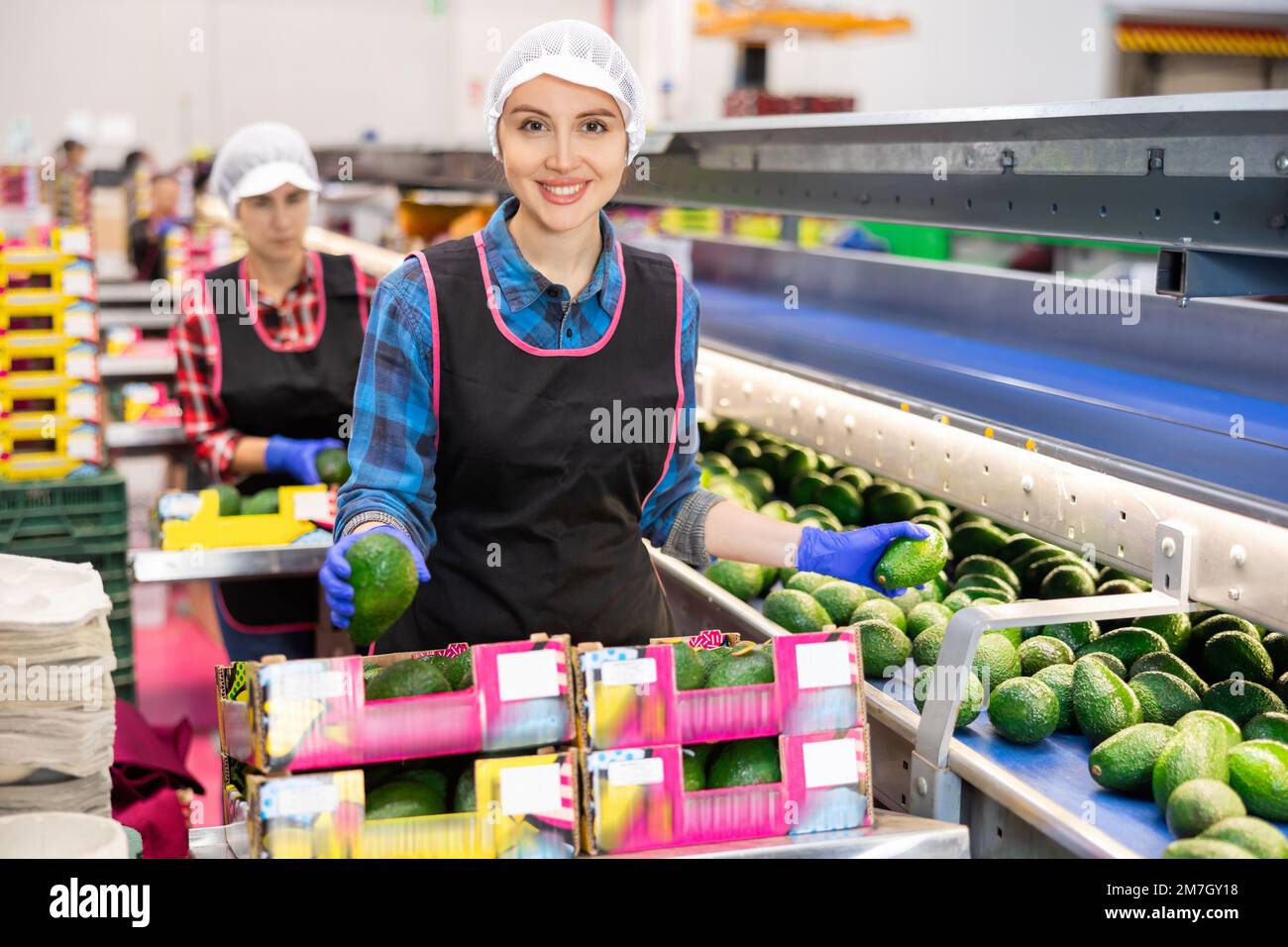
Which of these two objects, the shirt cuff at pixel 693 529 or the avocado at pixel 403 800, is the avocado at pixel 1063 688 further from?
the avocado at pixel 403 800

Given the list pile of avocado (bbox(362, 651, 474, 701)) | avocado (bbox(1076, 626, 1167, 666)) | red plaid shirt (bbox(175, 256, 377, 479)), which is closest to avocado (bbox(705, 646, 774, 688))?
pile of avocado (bbox(362, 651, 474, 701))

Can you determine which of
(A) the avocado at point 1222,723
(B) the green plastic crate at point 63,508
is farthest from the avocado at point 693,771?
(B) the green plastic crate at point 63,508

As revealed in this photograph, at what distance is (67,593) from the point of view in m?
1.93

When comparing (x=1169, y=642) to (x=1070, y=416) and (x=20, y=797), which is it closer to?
(x=1070, y=416)

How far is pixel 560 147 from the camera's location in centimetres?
204

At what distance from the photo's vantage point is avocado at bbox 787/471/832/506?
11.2 feet

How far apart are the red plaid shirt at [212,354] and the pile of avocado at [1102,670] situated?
64.5 inches

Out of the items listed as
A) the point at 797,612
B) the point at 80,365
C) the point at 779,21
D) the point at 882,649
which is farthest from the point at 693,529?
the point at 779,21

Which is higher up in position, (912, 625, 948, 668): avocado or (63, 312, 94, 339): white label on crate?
(63, 312, 94, 339): white label on crate

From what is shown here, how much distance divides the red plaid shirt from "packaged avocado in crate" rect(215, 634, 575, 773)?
2263 mm

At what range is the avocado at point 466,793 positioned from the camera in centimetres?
165

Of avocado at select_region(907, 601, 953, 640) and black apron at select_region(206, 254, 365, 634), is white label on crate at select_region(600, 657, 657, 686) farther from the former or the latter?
black apron at select_region(206, 254, 365, 634)

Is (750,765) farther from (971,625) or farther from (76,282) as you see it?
(76,282)
